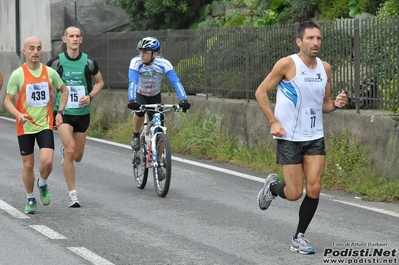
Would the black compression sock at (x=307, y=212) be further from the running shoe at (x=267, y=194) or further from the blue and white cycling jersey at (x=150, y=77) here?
the blue and white cycling jersey at (x=150, y=77)

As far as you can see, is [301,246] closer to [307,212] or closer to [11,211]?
[307,212]

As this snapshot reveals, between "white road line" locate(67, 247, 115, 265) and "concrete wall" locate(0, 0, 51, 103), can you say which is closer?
"white road line" locate(67, 247, 115, 265)

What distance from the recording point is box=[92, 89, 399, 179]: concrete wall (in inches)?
490

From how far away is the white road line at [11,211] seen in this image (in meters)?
10.5

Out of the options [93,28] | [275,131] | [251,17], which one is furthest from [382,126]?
[93,28]

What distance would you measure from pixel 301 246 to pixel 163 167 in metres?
3.82

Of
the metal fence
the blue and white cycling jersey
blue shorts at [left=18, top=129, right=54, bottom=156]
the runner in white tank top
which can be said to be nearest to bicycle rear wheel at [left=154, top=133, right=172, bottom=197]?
the blue and white cycling jersey

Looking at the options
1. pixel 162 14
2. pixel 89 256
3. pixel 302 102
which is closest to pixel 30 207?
pixel 89 256

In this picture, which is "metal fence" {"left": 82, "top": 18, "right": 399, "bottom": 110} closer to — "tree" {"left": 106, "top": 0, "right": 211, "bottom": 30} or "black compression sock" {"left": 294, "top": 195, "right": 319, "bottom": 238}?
"tree" {"left": 106, "top": 0, "right": 211, "bottom": 30}

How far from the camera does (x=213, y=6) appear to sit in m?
24.8

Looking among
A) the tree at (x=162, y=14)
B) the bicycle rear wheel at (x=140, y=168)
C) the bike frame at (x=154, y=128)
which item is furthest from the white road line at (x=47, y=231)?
the tree at (x=162, y=14)

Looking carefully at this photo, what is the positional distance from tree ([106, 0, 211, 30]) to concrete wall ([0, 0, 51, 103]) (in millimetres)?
2453

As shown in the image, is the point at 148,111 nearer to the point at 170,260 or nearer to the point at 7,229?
the point at 7,229

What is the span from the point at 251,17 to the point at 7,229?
13.3m
